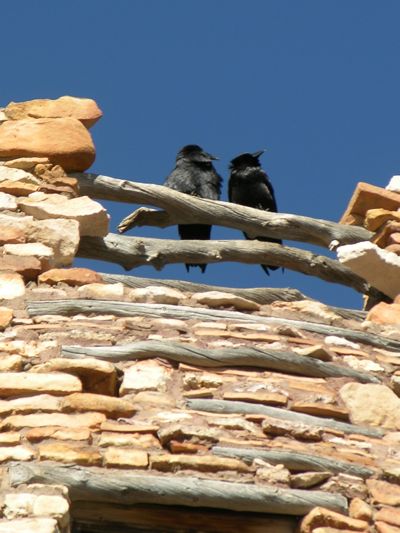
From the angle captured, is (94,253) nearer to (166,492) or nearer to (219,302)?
(219,302)

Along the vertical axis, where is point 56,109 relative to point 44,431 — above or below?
above

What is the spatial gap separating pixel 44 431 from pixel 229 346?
1037mm

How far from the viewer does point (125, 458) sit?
4.97m

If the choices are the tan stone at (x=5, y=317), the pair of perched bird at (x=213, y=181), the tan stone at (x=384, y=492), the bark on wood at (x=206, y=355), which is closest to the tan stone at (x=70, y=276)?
the tan stone at (x=5, y=317)

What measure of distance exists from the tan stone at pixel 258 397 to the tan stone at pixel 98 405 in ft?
1.23

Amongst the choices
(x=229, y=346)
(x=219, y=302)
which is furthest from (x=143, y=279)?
(x=229, y=346)

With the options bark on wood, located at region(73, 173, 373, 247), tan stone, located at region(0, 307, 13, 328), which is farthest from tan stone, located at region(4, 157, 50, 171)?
tan stone, located at region(0, 307, 13, 328)

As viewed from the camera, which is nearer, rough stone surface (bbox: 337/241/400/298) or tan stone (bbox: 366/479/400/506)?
tan stone (bbox: 366/479/400/506)

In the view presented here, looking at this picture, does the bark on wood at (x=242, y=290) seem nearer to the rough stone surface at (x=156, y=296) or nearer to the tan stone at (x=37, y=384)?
the rough stone surface at (x=156, y=296)

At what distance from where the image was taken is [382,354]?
6.27m

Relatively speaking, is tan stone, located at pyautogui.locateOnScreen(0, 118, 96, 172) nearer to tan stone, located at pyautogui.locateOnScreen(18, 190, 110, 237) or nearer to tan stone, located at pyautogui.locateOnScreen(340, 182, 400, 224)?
tan stone, located at pyautogui.locateOnScreen(18, 190, 110, 237)

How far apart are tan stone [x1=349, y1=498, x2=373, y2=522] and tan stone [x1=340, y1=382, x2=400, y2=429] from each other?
0.61 metres

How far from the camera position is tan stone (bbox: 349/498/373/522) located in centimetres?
494

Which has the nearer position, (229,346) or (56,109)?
(229,346)
